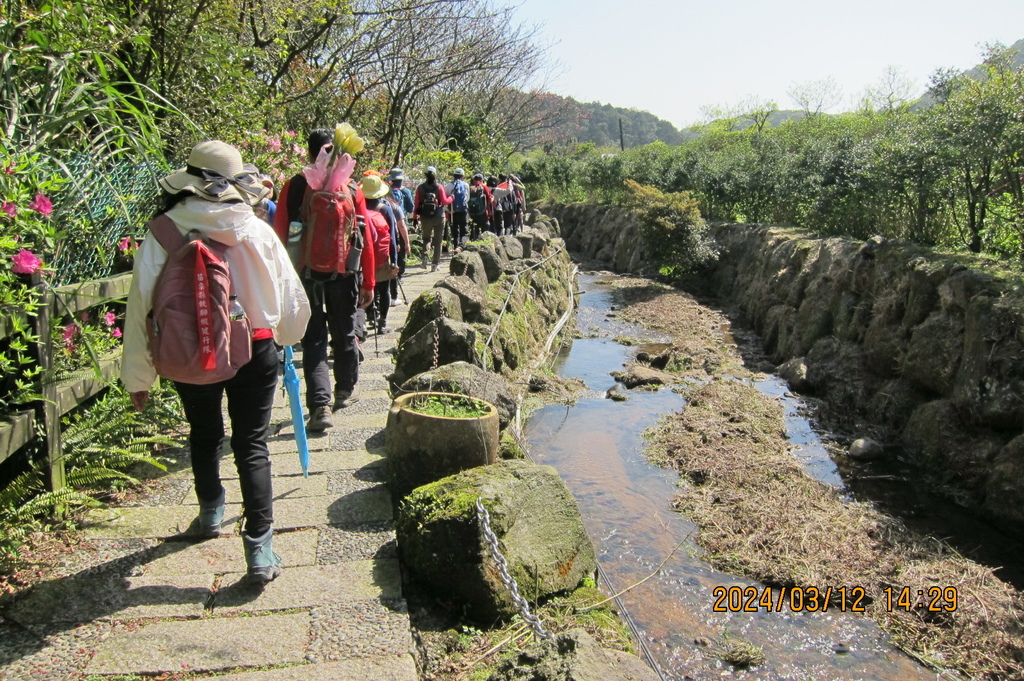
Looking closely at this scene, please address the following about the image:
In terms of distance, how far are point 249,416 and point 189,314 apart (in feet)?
1.71

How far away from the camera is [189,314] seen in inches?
116

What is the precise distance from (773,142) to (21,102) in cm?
2113

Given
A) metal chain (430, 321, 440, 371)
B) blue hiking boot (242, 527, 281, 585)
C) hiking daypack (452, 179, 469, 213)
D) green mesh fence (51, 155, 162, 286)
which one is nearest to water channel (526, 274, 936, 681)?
metal chain (430, 321, 440, 371)

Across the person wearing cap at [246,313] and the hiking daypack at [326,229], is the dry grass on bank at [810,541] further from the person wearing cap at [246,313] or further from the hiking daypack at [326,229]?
the person wearing cap at [246,313]

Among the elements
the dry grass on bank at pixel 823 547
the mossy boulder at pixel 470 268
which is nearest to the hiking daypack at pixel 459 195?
the mossy boulder at pixel 470 268

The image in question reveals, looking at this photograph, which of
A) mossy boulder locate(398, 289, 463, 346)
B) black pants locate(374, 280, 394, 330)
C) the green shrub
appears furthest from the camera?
the green shrub

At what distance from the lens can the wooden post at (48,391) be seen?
138 inches

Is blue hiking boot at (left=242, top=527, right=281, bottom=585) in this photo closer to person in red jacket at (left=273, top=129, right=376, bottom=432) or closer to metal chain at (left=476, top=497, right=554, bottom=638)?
metal chain at (left=476, top=497, right=554, bottom=638)

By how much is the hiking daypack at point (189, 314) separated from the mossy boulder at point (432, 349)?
3373mm

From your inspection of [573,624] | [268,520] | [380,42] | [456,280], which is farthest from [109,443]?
[380,42]

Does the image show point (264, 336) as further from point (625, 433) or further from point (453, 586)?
point (625, 433)

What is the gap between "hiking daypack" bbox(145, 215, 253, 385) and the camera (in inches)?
115

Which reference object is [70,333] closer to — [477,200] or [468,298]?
[468,298]

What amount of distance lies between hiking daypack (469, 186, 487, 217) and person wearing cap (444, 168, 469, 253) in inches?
21.4
